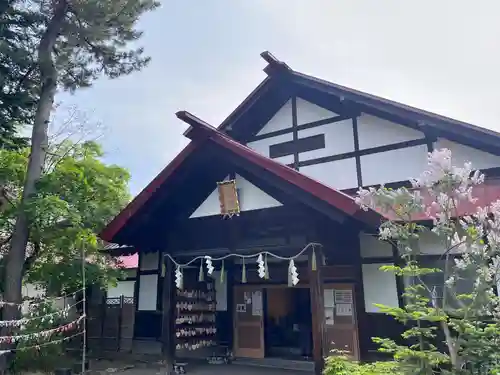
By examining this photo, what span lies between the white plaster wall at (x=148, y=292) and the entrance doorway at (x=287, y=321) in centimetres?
300

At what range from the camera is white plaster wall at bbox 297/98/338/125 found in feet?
33.0

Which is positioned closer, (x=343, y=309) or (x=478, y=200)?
(x=478, y=200)

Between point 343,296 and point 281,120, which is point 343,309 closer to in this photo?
point 343,296

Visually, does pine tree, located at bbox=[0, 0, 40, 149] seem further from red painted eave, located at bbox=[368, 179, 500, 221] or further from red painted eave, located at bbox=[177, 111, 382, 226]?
red painted eave, located at bbox=[368, 179, 500, 221]

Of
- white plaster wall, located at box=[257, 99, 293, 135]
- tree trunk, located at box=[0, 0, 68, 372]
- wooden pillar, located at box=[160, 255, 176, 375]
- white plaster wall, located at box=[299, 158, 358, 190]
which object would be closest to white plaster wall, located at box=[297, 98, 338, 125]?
white plaster wall, located at box=[257, 99, 293, 135]

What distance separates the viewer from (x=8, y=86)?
9.95 metres

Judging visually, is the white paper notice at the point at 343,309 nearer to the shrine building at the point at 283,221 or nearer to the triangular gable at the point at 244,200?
the shrine building at the point at 283,221

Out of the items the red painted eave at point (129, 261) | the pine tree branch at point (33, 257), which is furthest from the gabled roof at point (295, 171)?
the red painted eave at point (129, 261)

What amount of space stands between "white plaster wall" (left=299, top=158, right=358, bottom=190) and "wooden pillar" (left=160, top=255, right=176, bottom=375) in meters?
3.70

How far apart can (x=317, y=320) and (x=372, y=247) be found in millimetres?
2058

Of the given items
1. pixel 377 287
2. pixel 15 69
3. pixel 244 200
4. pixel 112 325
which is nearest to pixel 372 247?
pixel 377 287

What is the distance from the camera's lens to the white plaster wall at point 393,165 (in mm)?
8578

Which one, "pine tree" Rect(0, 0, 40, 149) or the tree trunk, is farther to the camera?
"pine tree" Rect(0, 0, 40, 149)

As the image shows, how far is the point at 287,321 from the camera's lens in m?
10.7
